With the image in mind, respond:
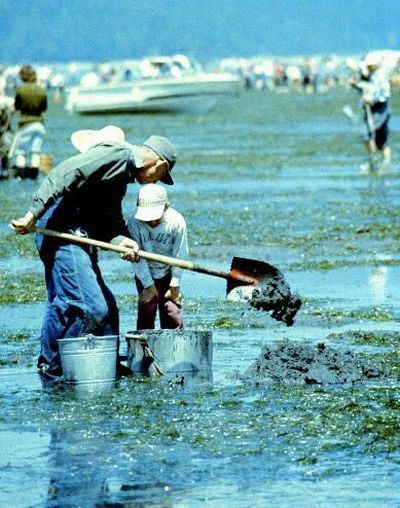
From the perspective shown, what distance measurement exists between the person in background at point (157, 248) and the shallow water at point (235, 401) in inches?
19.2

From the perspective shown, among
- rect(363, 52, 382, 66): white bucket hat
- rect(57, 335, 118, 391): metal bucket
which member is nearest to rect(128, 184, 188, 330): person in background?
rect(57, 335, 118, 391): metal bucket

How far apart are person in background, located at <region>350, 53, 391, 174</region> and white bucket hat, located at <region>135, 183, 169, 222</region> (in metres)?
15.6

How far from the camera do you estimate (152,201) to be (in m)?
9.95

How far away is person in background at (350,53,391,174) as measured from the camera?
1025 inches

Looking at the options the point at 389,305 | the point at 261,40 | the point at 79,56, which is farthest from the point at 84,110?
the point at 261,40

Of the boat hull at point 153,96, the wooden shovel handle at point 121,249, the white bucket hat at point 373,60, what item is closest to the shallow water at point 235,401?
the wooden shovel handle at point 121,249

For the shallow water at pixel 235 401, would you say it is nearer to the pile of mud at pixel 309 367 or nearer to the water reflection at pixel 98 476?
the water reflection at pixel 98 476

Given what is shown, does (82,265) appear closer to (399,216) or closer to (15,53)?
(399,216)

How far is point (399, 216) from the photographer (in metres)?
18.5

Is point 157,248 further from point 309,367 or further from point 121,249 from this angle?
point 309,367

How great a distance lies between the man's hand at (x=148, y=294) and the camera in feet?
33.2

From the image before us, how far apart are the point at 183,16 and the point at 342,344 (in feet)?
620

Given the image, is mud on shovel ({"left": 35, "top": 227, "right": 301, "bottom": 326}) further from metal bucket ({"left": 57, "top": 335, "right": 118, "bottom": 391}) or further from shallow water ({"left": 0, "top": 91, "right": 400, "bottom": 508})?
metal bucket ({"left": 57, "top": 335, "right": 118, "bottom": 391})

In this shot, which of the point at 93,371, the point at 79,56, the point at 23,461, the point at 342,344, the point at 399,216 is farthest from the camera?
the point at 79,56
